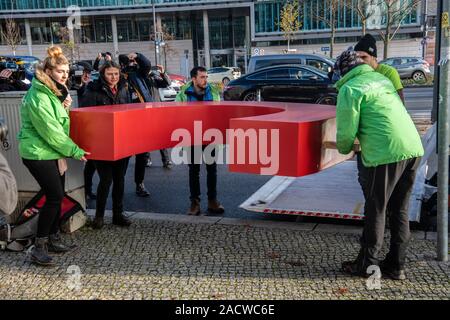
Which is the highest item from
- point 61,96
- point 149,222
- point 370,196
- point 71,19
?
point 71,19

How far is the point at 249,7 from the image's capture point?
55000mm

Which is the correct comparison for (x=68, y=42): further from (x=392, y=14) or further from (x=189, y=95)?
(x=189, y=95)

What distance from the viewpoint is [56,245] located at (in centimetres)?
491

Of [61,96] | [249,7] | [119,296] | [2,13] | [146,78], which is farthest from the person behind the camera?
[2,13]

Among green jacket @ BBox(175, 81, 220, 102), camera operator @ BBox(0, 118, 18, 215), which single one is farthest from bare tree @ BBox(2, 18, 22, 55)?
camera operator @ BBox(0, 118, 18, 215)

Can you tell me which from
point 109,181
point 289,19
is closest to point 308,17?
point 289,19

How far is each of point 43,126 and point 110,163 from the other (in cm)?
115

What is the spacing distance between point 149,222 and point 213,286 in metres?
1.98

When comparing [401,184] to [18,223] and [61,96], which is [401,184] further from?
[18,223]

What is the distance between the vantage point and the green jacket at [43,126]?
430 cm

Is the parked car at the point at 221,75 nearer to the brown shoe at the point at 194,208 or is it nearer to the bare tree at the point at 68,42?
the bare tree at the point at 68,42

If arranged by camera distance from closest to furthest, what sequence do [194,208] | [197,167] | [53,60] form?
1. [53,60]
2. [197,167]
3. [194,208]

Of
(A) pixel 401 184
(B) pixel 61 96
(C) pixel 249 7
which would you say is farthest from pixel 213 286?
(C) pixel 249 7

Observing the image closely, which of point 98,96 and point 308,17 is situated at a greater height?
point 308,17
